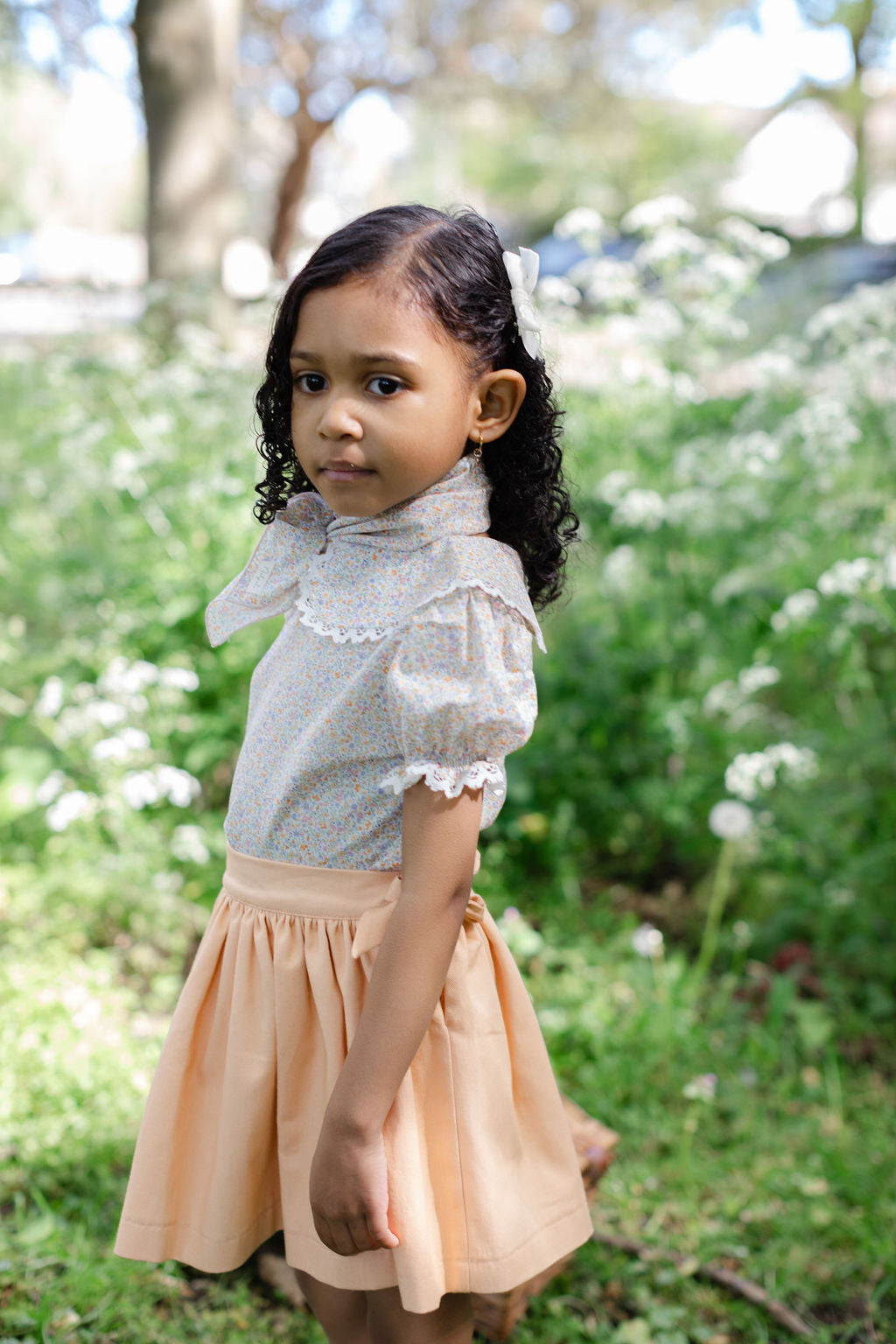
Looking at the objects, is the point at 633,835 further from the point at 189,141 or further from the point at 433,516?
the point at 189,141

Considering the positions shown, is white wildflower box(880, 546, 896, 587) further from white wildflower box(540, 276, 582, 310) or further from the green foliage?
white wildflower box(540, 276, 582, 310)

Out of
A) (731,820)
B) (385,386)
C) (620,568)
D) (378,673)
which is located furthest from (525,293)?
(620,568)

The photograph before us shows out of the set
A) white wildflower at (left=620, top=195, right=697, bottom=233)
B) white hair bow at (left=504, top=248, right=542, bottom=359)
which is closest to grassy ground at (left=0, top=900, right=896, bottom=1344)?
white hair bow at (left=504, top=248, right=542, bottom=359)

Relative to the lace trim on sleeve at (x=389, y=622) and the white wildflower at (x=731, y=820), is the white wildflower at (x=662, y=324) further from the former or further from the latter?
the lace trim on sleeve at (x=389, y=622)

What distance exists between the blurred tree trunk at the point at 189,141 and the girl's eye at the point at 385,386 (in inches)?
198

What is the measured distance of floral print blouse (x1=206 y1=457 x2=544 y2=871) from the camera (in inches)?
41.5

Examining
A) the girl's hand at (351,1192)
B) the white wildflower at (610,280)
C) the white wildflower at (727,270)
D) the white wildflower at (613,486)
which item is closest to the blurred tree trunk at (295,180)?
the white wildflower at (610,280)

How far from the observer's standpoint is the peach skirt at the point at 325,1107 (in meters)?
1.19

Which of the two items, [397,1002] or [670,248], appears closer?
[397,1002]

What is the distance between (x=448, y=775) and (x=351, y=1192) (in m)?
0.42

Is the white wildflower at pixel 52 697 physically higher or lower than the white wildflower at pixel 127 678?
lower

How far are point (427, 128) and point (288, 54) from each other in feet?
44.1

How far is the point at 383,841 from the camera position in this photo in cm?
120

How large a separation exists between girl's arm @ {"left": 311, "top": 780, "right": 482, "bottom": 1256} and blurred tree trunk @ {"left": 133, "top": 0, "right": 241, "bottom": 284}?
17.3ft
